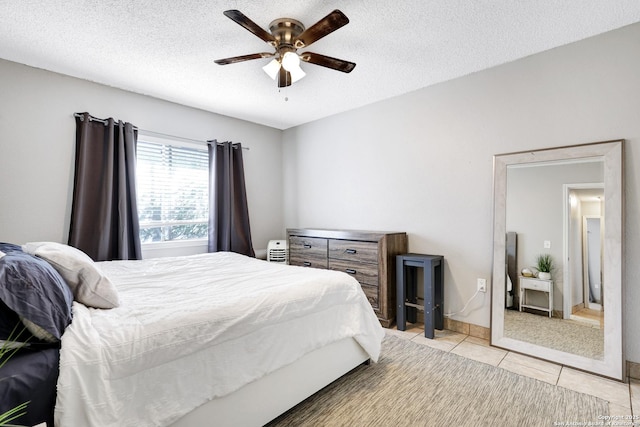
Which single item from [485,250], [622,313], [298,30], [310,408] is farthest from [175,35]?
[622,313]

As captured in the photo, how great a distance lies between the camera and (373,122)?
365 centimetres

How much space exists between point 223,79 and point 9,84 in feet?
5.82

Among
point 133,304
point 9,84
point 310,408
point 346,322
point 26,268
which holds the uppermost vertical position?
point 9,84

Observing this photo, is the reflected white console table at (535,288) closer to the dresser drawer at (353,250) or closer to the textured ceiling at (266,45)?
the dresser drawer at (353,250)

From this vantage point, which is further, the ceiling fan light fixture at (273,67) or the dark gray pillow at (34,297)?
the ceiling fan light fixture at (273,67)

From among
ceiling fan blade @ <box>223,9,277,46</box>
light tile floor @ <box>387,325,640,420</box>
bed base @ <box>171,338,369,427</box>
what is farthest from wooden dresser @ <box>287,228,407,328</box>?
ceiling fan blade @ <box>223,9,277,46</box>

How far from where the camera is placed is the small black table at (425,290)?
112 inches

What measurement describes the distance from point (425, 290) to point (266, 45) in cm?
257

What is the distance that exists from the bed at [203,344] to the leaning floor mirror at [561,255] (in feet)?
4.39

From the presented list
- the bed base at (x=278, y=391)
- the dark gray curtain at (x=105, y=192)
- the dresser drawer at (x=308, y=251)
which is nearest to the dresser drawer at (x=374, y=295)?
the dresser drawer at (x=308, y=251)

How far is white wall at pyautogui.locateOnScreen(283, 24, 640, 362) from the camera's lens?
2168mm

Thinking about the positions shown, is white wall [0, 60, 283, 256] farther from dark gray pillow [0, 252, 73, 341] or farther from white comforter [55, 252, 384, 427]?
dark gray pillow [0, 252, 73, 341]

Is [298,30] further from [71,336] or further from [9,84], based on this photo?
[9,84]

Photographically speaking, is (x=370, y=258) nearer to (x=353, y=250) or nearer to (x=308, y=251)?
(x=353, y=250)
